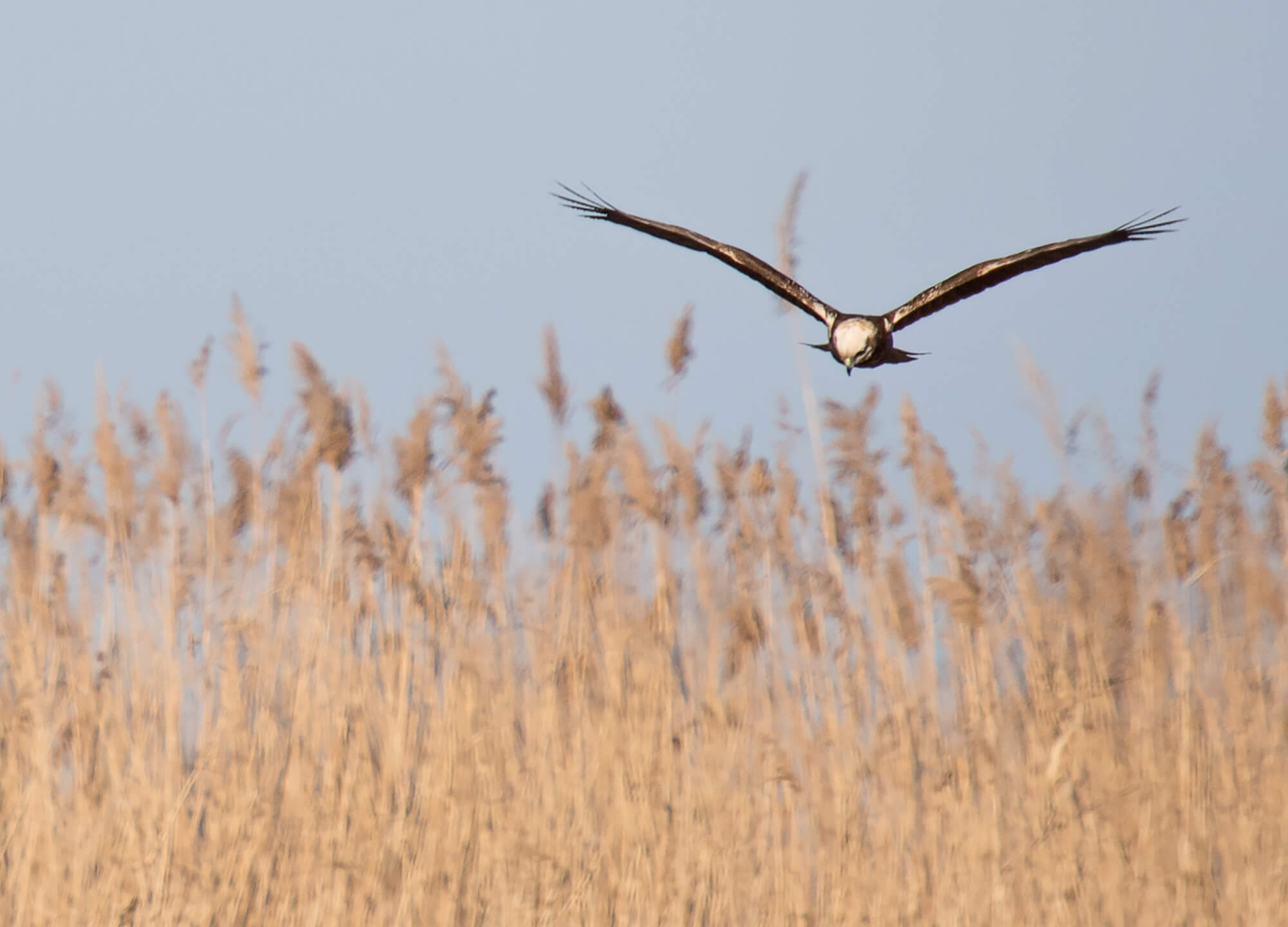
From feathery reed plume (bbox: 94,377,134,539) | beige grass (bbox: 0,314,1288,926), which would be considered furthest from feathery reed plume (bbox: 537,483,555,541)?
feathery reed plume (bbox: 94,377,134,539)

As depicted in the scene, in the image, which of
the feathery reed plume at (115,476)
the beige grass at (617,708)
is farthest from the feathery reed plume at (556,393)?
the feathery reed plume at (115,476)

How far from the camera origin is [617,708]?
141 inches

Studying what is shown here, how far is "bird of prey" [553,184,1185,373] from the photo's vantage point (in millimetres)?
2443

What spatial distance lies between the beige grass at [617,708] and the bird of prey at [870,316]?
3.63 ft

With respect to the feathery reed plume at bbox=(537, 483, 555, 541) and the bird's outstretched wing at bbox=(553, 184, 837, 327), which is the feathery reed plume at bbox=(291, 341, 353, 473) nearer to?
the feathery reed plume at bbox=(537, 483, 555, 541)

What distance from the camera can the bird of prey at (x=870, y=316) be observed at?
2.44 meters

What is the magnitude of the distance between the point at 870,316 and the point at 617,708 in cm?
142

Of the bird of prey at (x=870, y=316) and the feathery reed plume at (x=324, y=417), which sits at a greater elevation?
the feathery reed plume at (x=324, y=417)

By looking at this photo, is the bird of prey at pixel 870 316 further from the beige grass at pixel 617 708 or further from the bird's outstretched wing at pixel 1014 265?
the beige grass at pixel 617 708

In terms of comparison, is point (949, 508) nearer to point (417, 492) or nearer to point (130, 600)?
point (417, 492)

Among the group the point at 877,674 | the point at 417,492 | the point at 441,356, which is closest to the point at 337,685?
the point at 417,492

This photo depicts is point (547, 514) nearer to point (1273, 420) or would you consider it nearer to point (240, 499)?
point (240, 499)

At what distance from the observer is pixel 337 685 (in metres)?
3.73

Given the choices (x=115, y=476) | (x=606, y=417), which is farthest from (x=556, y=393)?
(x=115, y=476)
